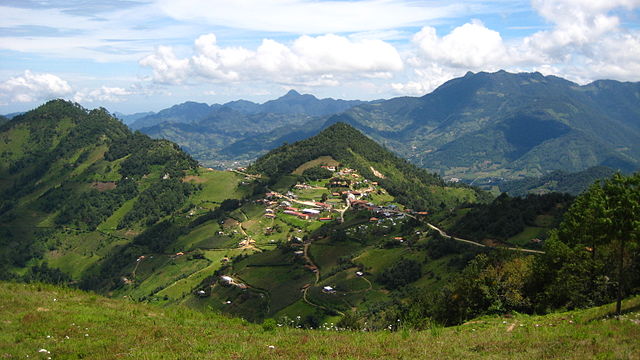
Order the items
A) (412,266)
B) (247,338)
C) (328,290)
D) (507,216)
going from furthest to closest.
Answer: (507,216), (412,266), (328,290), (247,338)

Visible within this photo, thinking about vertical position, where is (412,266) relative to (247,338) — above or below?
below

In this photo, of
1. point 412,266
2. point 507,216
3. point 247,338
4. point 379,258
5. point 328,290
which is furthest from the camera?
point 379,258

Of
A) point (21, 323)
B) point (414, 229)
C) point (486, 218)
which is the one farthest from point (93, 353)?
point (414, 229)

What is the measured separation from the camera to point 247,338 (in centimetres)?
2534

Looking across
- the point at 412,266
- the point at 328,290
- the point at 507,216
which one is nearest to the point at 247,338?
the point at 328,290

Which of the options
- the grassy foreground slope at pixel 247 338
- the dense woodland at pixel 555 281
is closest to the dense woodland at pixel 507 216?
the dense woodland at pixel 555 281

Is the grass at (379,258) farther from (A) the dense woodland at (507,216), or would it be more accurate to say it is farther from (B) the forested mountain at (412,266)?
(A) the dense woodland at (507,216)

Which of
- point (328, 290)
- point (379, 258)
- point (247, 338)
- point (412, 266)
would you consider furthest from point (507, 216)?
point (247, 338)

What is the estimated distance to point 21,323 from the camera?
25594mm

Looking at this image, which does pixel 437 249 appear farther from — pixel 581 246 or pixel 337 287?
pixel 581 246

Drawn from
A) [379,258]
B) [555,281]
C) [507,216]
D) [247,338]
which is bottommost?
[379,258]

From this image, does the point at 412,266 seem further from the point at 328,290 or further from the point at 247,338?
the point at 247,338

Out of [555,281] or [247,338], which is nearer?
[247,338]

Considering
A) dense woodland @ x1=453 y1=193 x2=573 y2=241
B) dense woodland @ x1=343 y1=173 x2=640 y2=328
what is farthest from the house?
dense woodland @ x1=343 y1=173 x2=640 y2=328
